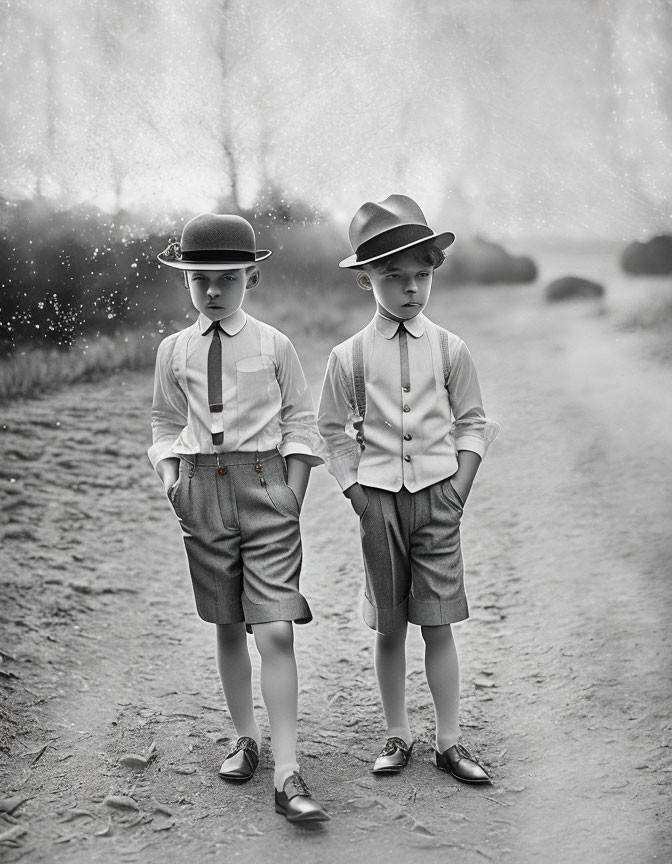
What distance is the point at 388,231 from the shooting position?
7.27 ft

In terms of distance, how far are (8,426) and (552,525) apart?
257 centimetres

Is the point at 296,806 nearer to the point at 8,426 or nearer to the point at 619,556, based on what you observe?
the point at 619,556

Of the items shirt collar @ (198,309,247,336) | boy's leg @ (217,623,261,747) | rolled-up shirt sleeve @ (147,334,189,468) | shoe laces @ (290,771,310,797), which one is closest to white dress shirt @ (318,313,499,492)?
shirt collar @ (198,309,247,336)

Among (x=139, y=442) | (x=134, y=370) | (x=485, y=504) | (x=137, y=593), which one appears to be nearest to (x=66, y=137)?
(x=134, y=370)

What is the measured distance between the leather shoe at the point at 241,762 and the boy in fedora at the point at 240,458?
0.24 m

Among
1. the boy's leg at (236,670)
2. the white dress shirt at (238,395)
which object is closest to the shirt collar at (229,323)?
the white dress shirt at (238,395)

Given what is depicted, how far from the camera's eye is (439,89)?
416cm

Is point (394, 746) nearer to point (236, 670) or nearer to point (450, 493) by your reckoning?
point (236, 670)

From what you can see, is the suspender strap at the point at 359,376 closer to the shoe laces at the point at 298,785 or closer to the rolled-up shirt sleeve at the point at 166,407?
the rolled-up shirt sleeve at the point at 166,407

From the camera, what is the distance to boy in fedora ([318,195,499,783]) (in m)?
2.24

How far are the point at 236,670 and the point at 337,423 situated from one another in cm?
69

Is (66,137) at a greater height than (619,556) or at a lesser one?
greater

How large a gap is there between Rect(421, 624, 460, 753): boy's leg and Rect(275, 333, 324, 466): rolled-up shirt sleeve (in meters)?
0.54

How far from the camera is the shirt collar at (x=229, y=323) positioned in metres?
2.26
